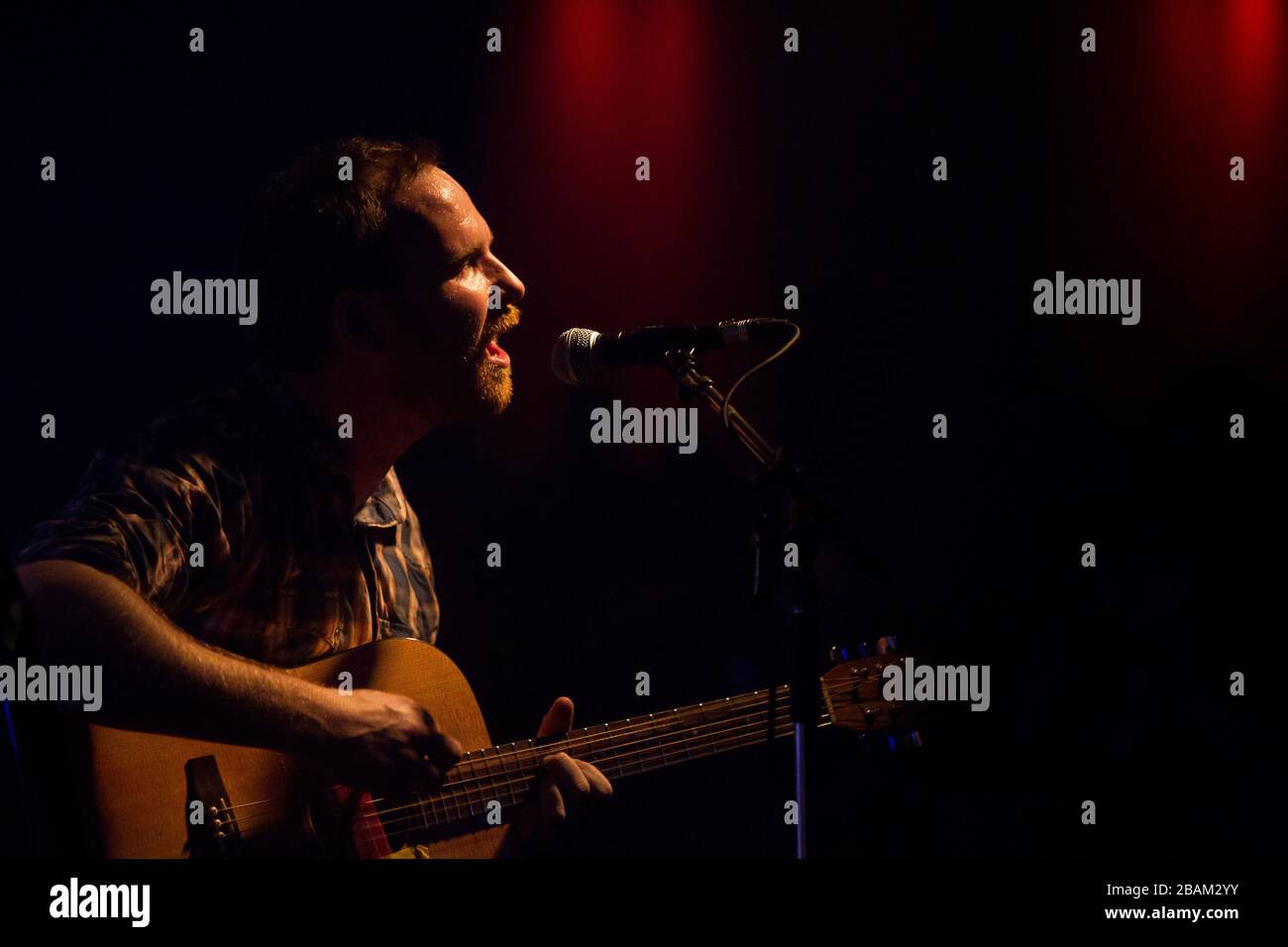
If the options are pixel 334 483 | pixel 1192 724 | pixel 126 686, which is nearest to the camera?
pixel 126 686

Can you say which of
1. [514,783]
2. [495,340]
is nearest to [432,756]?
[514,783]

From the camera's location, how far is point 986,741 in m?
3.42

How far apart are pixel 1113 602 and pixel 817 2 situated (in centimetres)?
204

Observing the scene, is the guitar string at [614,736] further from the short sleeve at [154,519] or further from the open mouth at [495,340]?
the open mouth at [495,340]

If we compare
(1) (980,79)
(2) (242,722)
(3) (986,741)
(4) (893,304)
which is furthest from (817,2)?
(2) (242,722)

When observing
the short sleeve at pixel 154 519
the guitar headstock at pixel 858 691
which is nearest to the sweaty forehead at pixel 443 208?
the short sleeve at pixel 154 519

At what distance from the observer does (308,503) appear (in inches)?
105

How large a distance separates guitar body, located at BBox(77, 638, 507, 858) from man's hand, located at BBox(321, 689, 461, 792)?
61 mm

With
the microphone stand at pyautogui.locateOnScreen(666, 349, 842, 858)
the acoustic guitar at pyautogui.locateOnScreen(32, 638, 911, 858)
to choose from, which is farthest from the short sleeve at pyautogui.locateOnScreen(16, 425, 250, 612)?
the microphone stand at pyautogui.locateOnScreen(666, 349, 842, 858)

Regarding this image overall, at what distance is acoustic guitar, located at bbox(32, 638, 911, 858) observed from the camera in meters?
2.21

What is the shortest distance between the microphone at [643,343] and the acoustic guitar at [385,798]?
72cm

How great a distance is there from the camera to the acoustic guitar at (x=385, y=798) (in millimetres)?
2213
